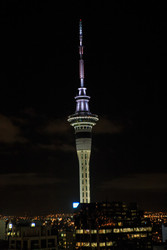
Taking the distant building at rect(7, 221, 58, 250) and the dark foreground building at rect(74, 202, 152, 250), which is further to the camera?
the dark foreground building at rect(74, 202, 152, 250)

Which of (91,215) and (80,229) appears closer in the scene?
(80,229)

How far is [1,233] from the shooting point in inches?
7805

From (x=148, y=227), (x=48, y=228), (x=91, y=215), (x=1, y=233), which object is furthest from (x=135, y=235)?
(x=48, y=228)

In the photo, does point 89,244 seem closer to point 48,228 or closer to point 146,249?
point 146,249

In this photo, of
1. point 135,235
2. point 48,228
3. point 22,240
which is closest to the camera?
point 22,240

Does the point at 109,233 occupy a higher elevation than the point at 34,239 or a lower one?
higher

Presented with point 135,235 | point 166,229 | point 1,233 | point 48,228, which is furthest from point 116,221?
point 48,228

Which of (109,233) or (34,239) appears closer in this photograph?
(34,239)

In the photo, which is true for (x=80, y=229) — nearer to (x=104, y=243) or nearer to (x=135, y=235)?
(x=104, y=243)

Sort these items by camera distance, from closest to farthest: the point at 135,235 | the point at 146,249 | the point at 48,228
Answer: the point at 48,228
the point at 146,249
the point at 135,235

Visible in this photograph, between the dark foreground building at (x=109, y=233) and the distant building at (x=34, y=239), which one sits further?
the dark foreground building at (x=109, y=233)

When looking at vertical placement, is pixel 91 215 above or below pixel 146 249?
above

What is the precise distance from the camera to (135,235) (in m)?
195

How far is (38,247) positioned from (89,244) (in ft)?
191
